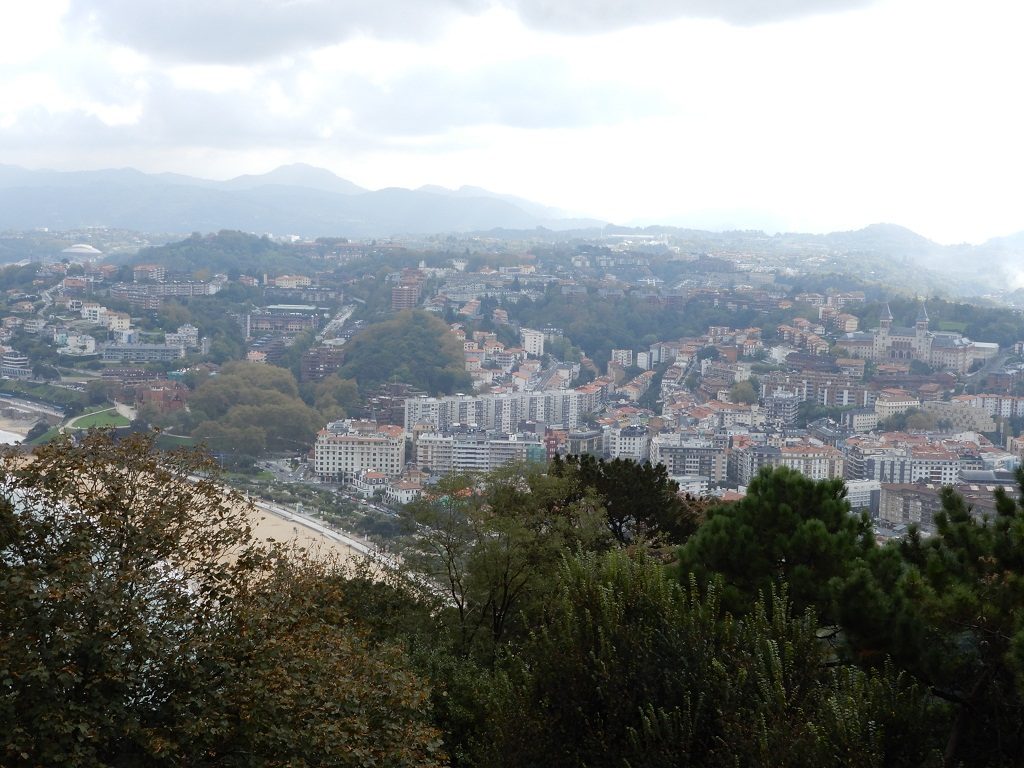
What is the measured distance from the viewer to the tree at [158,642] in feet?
9.50

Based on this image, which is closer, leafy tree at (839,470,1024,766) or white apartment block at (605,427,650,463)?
leafy tree at (839,470,1024,766)

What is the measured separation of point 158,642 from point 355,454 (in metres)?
18.1

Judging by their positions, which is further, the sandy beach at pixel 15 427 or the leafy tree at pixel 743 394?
the leafy tree at pixel 743 394

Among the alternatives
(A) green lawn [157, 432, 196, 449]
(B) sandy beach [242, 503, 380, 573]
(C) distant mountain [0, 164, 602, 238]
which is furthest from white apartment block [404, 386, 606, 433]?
(C) distant mountain [0, 164, 602, 238]

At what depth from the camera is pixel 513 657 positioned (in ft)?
13.3

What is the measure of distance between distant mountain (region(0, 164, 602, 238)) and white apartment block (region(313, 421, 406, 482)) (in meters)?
55.1

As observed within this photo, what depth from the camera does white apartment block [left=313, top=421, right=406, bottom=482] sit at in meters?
20.5

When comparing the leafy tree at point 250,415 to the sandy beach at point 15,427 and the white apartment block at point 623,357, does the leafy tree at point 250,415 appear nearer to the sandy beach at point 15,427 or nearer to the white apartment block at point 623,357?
the sandy beach at point 15,427

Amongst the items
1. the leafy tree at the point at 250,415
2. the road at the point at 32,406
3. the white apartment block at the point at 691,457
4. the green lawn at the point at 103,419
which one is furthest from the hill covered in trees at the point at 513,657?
the road at the point at 32,406

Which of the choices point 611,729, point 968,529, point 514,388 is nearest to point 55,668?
point 611,729

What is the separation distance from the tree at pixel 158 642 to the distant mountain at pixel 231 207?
72420 millimetres

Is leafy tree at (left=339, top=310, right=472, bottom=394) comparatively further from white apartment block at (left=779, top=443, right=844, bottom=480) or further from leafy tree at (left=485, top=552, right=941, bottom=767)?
leafy tree at (left=485, top=552, right=941, bottom=767)

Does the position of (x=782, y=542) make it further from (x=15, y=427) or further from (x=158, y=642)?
(x=15, y=427)

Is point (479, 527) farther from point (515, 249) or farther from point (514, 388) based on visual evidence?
point (515, 249)
